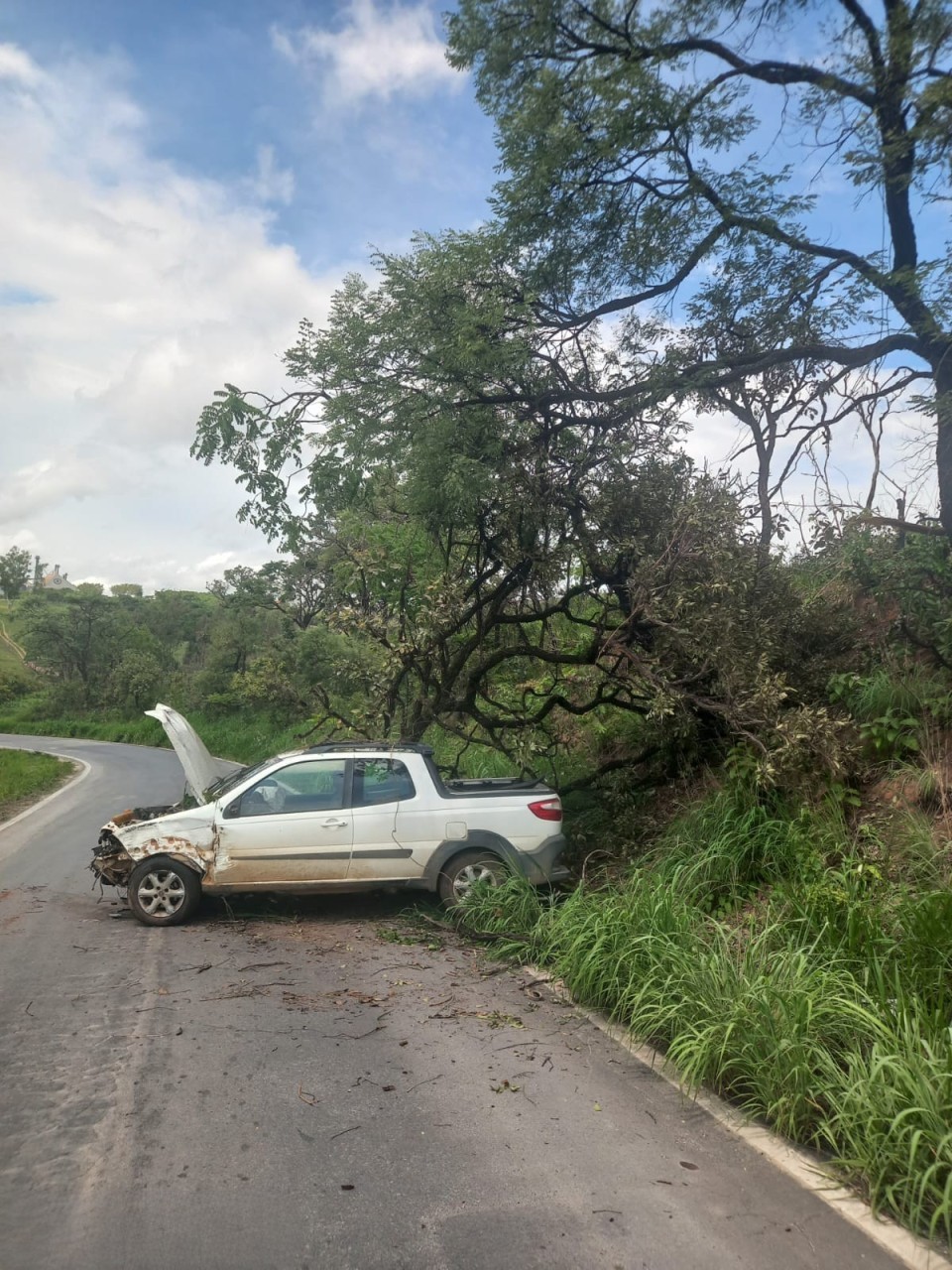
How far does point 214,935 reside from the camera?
25.8 ft

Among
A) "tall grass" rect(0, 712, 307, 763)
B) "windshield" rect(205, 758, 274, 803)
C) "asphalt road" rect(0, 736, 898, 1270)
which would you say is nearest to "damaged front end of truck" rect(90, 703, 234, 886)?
"windshield" rect(205, 758, 274, 803)

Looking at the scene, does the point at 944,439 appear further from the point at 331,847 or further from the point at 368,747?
the point at 331,847

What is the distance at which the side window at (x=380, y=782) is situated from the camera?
27.5 feet

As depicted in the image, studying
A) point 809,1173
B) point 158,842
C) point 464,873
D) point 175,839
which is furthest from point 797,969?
point 158,842

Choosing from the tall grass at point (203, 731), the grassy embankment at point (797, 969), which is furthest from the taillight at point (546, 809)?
the tall grass at point (203, 731)

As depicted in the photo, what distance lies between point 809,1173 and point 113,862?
254 inches

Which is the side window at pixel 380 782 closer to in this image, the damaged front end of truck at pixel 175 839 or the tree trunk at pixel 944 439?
the damaged front end of truck at pixel 175 839

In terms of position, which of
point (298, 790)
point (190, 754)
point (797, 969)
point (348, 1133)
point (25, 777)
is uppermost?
point (190, 754)

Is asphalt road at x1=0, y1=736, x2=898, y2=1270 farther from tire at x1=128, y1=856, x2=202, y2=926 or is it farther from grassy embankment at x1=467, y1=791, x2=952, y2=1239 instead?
tire at x1=128, y1=856, x2=202, y2=926

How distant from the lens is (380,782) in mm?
8461

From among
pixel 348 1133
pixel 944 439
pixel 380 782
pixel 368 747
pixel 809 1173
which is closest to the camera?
pixel 809 1173

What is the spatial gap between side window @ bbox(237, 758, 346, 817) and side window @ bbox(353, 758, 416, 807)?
0.50ft

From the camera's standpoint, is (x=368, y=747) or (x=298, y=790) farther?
(x=368, y=747)

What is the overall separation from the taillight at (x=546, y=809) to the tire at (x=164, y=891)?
3028mm
